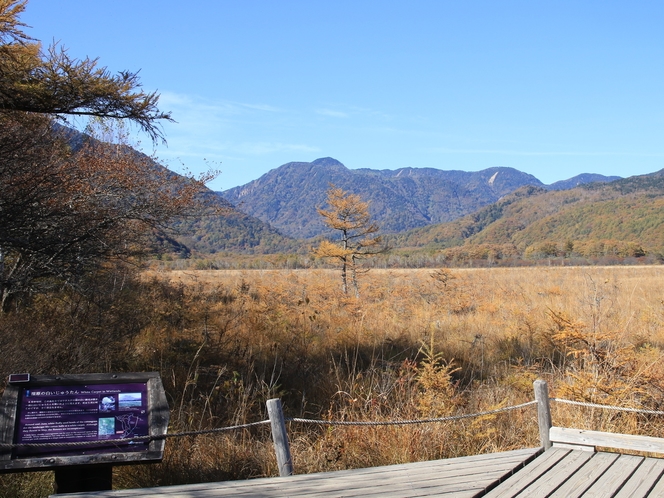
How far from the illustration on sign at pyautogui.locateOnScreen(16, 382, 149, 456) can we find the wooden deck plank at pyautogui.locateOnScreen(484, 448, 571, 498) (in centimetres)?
224

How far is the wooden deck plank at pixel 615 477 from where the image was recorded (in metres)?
3.37

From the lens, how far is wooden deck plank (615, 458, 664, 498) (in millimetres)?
3346

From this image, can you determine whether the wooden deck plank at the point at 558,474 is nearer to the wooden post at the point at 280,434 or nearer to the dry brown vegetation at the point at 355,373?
the dry brown vegetation at the point at 355,373

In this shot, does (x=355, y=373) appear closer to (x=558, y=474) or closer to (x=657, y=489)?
(x=558, y=474)

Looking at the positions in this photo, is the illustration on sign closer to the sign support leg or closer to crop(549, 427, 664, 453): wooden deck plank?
the sign support leg

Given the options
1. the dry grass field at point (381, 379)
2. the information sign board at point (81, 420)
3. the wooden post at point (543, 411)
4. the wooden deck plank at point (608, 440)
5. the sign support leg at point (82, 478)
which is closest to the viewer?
the information sign board at point (81, 420)

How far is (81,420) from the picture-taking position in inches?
134

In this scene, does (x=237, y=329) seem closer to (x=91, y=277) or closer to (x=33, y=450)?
(x=91, y=277)

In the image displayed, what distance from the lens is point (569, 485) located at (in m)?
3.48

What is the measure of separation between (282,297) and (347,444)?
33.7ft

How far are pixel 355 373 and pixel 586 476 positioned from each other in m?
4.09

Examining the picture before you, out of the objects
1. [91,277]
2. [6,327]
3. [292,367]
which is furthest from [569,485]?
[91,277]

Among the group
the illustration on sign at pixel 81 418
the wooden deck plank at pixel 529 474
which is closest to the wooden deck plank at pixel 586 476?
the wooden deck plank at pixel 529 474

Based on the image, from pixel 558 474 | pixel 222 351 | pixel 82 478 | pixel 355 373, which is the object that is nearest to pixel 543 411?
pixel 558 474
